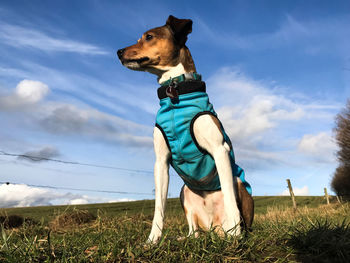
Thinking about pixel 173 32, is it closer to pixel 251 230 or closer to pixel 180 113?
pixel 180 113

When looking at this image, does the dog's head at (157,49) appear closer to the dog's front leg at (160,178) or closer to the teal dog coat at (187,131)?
the teal dog coat at (187,131)

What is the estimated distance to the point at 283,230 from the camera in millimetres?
3793

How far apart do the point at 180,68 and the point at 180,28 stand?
499mm

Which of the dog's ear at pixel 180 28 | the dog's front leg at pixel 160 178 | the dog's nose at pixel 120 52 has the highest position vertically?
the dog's ear at pixel 180 28

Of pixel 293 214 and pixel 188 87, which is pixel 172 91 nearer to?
pixel 188 87

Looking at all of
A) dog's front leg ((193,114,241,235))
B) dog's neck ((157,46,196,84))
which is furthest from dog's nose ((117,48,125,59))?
dog's front leg ((193,114,241,235))

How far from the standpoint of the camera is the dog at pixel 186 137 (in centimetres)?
353

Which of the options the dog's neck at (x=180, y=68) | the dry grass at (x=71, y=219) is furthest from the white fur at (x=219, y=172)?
the dry grass at (x=71, y=219)

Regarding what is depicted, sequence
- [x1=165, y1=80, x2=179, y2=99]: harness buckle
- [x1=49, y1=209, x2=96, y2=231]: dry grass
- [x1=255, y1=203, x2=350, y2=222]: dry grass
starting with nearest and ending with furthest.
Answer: [x1=165, y1=80, x2=179, y2=99]: harness buckle → [x1=255, y1=203, x2=350, y2=222]: dry grass → [x1=49, y1=209, x2=96, y2=231]: dry grass

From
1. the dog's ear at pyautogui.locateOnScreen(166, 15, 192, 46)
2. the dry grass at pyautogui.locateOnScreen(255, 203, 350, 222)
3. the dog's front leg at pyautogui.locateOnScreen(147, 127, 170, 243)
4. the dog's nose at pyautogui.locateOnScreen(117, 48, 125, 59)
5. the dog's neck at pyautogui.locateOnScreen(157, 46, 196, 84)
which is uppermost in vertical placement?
the dog's ear at pyautogui.locateOnScreen(166, 15, 192, 46)

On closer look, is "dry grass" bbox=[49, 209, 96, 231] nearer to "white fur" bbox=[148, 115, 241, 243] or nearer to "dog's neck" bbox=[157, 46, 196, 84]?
"white fur" bbox=[148, 115, 241, 243]

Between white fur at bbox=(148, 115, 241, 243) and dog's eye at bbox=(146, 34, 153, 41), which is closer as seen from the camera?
white fur at bbox=(148, 115, 241, 243)

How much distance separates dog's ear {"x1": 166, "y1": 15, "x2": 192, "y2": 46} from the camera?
382 centimetres

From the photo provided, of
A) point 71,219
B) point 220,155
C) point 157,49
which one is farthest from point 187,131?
point 71,219
